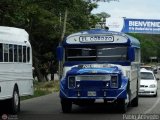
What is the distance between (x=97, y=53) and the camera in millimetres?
19938

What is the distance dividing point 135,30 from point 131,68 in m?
49.1

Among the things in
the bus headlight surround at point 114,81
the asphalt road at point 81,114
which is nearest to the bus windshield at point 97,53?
the bus headlight surround at point 114,81

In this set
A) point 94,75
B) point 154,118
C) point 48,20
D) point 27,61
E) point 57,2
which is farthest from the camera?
point 48,20

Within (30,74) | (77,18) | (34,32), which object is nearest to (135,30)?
(77,18)

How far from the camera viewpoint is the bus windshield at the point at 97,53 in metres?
19.8

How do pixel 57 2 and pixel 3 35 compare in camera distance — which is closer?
pixel 3 35

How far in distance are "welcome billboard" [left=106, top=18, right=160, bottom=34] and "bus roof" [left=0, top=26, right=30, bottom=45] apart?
158 feet

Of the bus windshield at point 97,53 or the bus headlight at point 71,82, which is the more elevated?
the bus windshield at point 97,53

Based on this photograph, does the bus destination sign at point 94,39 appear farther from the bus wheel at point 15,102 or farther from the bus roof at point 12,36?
the bus wheel at point 15,102

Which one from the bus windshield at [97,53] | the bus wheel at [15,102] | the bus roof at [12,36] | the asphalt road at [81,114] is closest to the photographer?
the asphalt road at [81,114]

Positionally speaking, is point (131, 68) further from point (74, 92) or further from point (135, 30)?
point (135, 30)

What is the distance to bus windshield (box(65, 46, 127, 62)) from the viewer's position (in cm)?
1983

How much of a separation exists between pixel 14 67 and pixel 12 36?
105 centimetres

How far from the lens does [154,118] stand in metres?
17.1
